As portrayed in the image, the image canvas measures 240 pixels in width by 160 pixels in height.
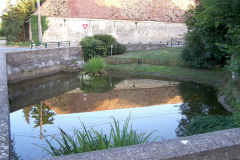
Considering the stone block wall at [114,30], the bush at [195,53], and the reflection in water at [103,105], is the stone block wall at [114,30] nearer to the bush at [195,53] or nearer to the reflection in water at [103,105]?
the reflection in water at [103,105]

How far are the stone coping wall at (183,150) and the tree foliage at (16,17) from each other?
29.7 metres

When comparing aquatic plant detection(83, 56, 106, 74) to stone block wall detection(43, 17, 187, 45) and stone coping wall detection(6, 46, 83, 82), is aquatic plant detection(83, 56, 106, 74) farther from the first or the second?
stone block wall detection(43, 17, 187, 45)

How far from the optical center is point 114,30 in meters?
32.9

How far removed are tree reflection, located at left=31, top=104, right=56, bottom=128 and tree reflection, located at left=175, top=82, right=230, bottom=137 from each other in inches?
171

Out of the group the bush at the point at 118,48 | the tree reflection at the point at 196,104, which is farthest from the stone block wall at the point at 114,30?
the tree reflection at the point at 196,104

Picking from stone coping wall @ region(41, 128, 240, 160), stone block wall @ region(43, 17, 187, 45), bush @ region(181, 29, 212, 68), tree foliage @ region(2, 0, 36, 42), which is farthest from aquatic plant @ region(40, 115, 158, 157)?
tree foliage @ region(2, 0, 36, 42)

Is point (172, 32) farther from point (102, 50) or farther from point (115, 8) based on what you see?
point (102, 50)

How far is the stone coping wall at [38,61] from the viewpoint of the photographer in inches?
579

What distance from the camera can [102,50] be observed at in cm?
2111

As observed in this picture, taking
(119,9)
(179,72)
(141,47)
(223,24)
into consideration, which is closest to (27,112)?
(223,24)

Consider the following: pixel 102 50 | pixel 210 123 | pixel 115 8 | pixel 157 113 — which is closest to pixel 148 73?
pixel 102 50

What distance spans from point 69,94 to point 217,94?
285 inches

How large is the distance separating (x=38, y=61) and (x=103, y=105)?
8615 millimetres

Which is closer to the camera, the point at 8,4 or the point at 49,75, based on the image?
the point at 49,75
